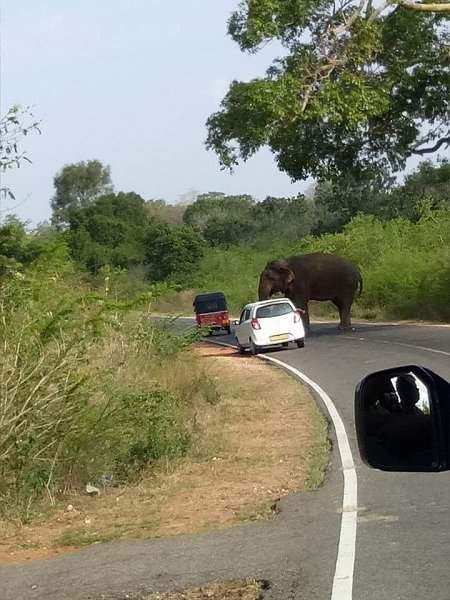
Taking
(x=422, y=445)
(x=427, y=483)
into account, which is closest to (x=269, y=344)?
(x=427, y=483)

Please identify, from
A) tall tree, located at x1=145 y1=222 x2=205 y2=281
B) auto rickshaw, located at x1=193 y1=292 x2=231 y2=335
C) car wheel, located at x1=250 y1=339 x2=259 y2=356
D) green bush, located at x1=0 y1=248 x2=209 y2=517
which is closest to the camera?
green bush, located at x1=0 y1=248 x2=209 y2=517

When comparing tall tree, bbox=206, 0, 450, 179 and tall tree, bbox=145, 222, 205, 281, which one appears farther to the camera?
tall tree, bbox=145, 222, 205, 281

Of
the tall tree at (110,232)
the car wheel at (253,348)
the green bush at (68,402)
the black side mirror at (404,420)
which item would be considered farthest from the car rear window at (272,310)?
the tall tree at (110,232)

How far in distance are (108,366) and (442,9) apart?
49.6 ft

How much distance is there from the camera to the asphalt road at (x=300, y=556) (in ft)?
20.7

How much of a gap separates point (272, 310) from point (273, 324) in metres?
0.51

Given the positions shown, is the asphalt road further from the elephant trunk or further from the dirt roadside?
the elephant trunk

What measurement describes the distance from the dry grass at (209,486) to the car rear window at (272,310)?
417 inches

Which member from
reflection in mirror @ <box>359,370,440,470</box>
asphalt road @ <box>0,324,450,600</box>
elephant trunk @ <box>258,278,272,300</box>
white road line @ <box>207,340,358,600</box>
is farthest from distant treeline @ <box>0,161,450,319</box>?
reflection in mirror @ <box>359,370,440,470</box>

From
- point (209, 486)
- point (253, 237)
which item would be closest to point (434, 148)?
point (209, 486)

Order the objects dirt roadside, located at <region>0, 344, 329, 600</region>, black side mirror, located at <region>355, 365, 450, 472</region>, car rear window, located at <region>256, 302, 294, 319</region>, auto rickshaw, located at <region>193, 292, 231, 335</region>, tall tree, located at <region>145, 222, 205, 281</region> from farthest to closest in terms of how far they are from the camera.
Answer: tall tree, located at <region>145, 222, 205, 281</region> < auto rickshaw, located at <region>193, 292, 231, 335</region> < car rear window, located at <region>256, 302, 294, 319</region> < dirt roadside, located at <region>0, 344, 329, 600</region> < black side mirror, located at <region>355, 365, 450, 472</region>

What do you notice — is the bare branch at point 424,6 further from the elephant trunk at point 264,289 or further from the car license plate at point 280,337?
the elephant trunk at point 264,289

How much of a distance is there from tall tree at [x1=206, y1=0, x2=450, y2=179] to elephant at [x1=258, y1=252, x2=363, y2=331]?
137 inches

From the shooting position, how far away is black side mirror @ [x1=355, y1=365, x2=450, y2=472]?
2975mm
